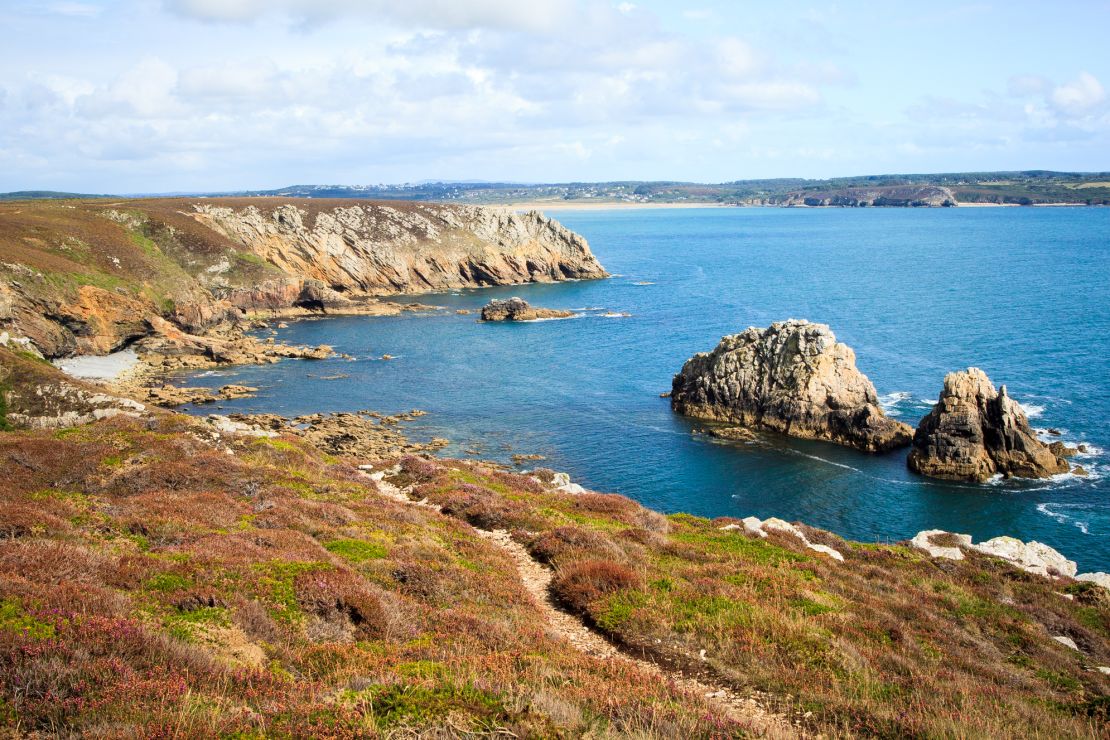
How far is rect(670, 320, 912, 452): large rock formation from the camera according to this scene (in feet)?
180

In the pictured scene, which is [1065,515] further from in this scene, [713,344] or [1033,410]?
[713,344]

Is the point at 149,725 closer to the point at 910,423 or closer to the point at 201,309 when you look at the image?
the point at 910,423

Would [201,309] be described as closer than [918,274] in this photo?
Yes

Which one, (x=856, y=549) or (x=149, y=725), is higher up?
(x=149, y=725)

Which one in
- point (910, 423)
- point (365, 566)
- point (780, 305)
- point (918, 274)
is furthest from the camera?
point (918, 274)

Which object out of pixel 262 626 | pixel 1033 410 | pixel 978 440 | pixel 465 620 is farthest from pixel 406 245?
pixel 262 626

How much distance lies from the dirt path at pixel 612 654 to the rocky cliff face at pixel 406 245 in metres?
107

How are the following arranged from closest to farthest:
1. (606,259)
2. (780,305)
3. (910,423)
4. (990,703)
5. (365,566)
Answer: (990,703) < (365,566) < (910,423) < (780,305) < (606,259)

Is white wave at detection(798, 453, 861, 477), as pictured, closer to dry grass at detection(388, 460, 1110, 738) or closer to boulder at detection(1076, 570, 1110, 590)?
boulder at detection(1076, 570, 1110, 590)

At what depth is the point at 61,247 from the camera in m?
84.3

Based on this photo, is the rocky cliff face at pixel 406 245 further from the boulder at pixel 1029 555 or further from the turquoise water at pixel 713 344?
the boulder at pixel 1029 555

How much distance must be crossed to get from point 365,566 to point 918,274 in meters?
137

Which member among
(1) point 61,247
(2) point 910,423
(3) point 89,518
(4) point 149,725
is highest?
(1) point 61,247

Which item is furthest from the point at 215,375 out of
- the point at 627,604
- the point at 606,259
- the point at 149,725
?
the point at 606,259
